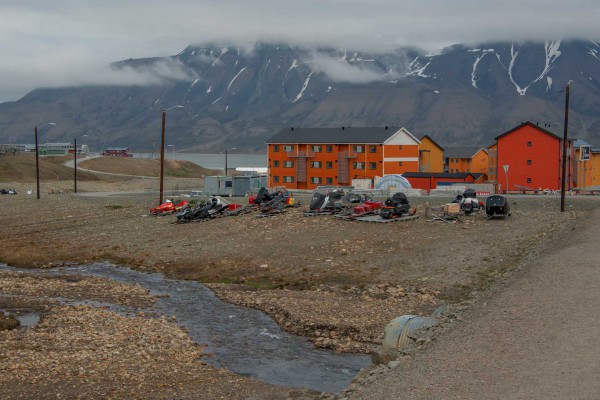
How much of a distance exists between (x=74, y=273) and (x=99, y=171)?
5688 inches

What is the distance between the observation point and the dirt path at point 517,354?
13945 mm

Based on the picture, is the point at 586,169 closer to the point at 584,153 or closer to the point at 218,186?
the point at 584,153

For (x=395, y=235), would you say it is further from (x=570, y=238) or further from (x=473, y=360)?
(x=473, y=360)

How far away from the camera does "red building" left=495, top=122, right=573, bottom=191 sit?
83125mm

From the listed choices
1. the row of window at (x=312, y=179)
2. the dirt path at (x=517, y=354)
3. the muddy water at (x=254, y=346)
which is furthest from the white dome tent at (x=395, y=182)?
the dirt path at (x=517, y=354)

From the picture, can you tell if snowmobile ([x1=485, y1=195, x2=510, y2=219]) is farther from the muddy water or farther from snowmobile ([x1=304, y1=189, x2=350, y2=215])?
the muddy water

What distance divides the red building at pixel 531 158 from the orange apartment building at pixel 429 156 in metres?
27.3

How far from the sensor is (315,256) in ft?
131

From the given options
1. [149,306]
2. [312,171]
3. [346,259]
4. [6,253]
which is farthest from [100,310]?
[312,171]

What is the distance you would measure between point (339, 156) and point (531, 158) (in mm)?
27272

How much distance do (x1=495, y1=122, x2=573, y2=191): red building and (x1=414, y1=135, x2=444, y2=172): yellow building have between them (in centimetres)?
2732

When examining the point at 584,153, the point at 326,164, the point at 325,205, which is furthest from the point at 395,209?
the point at 584,153

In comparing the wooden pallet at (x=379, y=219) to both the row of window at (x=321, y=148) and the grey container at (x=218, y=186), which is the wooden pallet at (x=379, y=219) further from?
the row of window at (x=321, y=148)

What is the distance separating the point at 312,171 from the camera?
4033 inches
